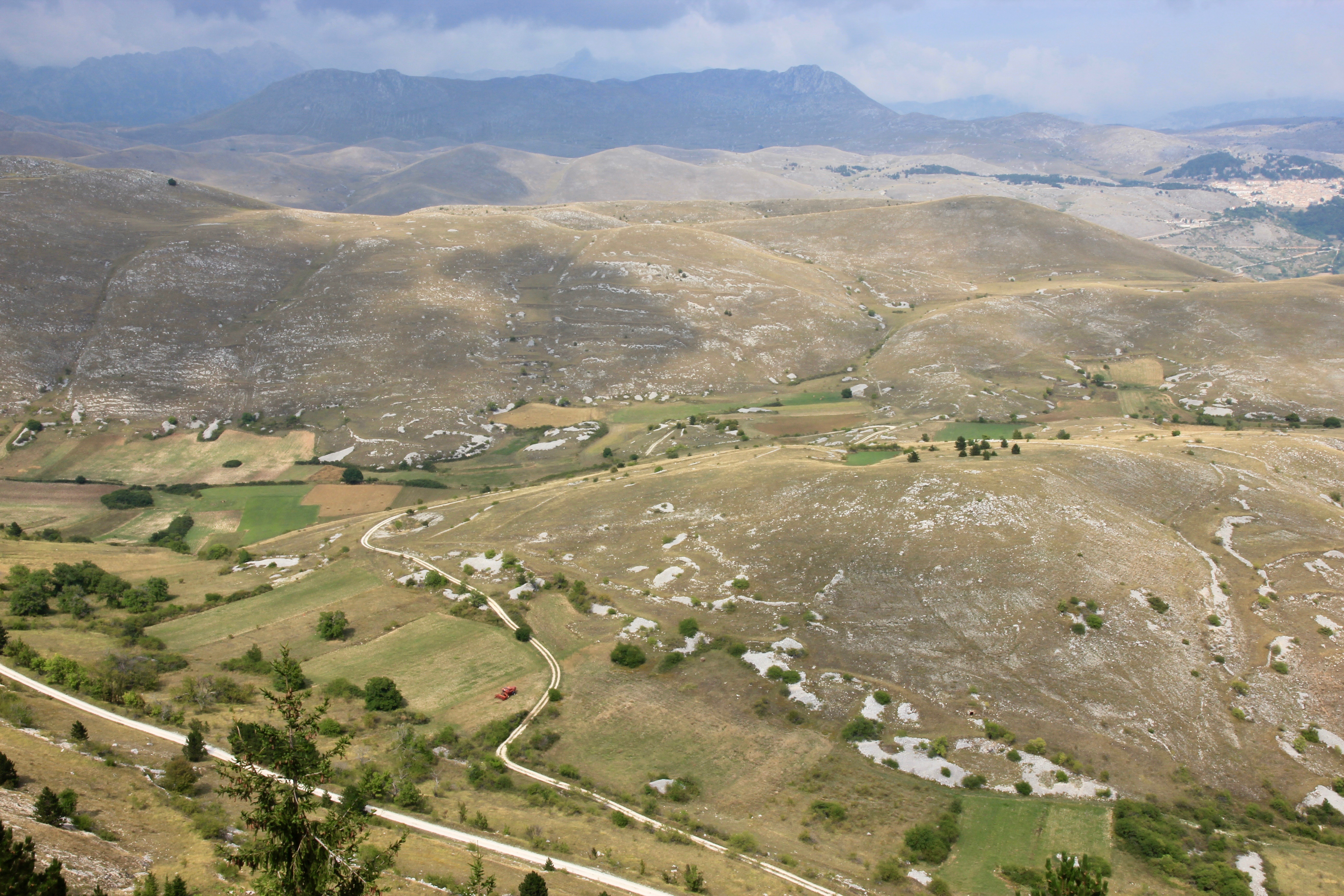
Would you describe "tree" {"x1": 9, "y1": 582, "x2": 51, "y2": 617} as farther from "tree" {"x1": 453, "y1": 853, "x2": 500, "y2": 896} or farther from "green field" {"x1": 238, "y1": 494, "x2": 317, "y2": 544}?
"tree" {"x1": 453, "y1": 853, "x2": 500, "y2": 896}

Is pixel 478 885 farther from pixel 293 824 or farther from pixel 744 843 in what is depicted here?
pixel 744 843

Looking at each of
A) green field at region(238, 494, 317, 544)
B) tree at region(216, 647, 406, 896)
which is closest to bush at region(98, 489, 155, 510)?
green field at region(238, 494, 317, 544)

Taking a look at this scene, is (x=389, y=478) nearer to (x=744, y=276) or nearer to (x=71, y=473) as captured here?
(x=71, y=473)

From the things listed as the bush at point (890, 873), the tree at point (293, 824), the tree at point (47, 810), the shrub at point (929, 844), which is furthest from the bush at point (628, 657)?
the tree at point (293, 824)

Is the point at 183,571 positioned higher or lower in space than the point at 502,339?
lower

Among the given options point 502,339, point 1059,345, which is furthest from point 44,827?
point 1059,345

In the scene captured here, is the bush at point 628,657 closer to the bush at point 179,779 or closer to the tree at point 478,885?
the tree at point 478,885
